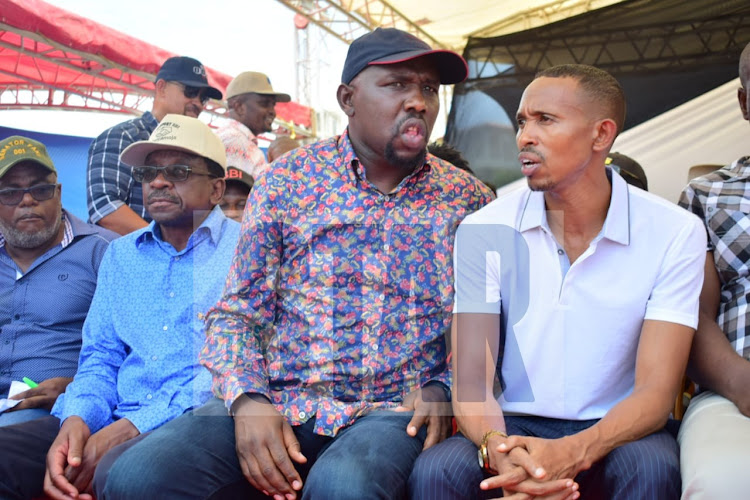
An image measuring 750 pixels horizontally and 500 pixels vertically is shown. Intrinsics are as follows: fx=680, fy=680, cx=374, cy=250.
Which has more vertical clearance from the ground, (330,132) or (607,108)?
(330,132)

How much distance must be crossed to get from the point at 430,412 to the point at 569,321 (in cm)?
51

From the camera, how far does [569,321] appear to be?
207 centimetres

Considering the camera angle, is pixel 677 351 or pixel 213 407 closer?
pixel 677 351

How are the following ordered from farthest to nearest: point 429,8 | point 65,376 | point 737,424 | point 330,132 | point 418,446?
point 330,132 < point 429,8 < point 65,376 < point 418,446 < point 737,424

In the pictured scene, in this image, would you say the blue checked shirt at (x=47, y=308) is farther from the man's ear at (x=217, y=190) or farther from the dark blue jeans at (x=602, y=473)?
the dark blue jeans at (x=602, y=473)

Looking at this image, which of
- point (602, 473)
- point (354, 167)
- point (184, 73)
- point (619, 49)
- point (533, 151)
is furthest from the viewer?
point (619, 49)

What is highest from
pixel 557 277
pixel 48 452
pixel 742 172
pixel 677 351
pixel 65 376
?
pixel 742 172

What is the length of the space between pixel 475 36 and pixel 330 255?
5.96 m

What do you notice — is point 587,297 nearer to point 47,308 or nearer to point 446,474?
point 446,474

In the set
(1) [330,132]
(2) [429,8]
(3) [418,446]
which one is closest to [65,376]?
(3) [418,446]

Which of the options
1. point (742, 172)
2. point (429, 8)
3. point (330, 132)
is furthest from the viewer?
point (330, 132)

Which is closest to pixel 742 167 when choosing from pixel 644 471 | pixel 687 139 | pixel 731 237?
pixel 731 237

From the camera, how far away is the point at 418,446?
6.84ft

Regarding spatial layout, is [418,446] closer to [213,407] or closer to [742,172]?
[213,407]
